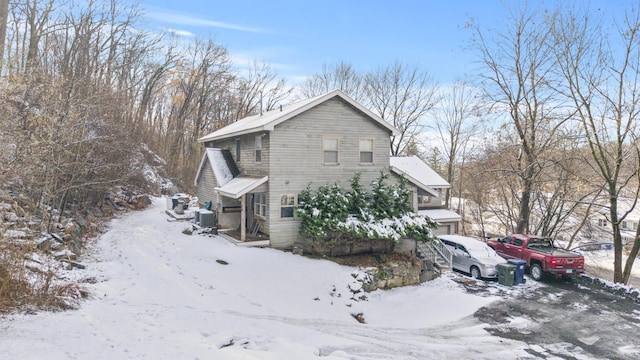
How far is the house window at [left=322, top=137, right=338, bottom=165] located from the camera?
15.7 m

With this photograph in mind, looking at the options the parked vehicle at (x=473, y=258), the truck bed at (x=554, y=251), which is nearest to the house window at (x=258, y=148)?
the parked vehicle at (x=473, y=258)

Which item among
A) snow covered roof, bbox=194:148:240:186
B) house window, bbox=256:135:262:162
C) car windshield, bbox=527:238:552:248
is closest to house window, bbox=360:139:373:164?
house window, bbox=256:135:262:162

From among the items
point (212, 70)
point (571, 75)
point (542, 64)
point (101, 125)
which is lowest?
point (101, 125)

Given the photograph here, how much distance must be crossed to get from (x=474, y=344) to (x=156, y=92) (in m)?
34.5

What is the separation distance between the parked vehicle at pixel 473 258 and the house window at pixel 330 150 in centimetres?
685

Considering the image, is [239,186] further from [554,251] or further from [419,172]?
[554,251]

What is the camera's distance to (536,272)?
52.3 ft

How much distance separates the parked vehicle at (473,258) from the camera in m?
15.5

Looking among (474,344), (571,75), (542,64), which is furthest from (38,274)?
(542,64)

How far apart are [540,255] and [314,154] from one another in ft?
35.5

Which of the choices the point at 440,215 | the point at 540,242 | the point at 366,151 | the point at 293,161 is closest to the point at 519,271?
the point at 540,242

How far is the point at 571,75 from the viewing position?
17.3 meters

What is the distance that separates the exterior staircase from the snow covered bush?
1733mm

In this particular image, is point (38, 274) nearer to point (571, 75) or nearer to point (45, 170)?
point (45, 170)
